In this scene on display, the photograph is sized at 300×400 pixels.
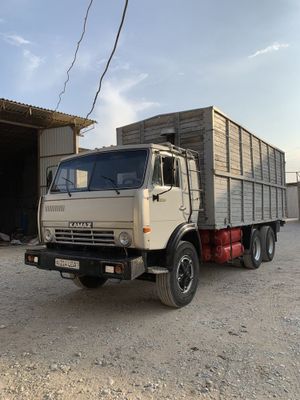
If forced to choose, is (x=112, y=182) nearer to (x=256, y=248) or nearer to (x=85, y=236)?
(x=85, y=236)

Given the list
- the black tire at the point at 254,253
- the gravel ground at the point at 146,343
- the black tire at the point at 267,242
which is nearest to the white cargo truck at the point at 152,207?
the gravel ground at the point at 146,343

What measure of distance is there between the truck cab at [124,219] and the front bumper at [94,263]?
0.04 feet

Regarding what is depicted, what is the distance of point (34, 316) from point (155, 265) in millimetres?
1890

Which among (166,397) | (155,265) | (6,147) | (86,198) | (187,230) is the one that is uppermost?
(6,147)

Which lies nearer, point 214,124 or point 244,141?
point 214,124

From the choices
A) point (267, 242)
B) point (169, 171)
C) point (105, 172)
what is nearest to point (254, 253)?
point (267, 242)

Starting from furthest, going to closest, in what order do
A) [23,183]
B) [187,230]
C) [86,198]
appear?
[23,183] → [187,230] → [86,198]

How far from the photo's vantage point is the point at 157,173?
17.4 feet

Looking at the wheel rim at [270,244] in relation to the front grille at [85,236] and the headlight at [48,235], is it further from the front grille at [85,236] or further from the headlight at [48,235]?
the headlight at [48,235]

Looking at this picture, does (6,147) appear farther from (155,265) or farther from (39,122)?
(155,265)

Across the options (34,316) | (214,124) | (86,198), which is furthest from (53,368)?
(214,124)

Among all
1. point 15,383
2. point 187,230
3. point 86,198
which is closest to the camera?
point 15,383

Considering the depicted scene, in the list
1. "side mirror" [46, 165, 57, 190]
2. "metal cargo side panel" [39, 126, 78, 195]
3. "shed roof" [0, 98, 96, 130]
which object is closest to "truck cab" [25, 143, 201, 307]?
"side mirror" [46, 165, 57, 190]

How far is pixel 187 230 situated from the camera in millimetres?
5723
